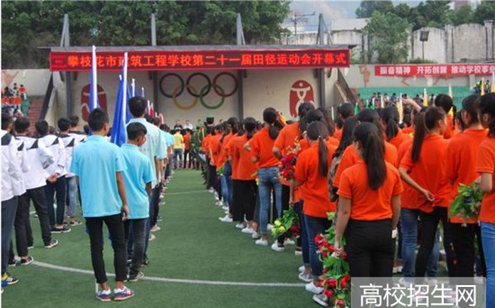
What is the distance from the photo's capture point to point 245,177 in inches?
426

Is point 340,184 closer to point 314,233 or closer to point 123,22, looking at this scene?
point 314,233

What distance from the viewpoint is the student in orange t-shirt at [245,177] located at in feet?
35.2

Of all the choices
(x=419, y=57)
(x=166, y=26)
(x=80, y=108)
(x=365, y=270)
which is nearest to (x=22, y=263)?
(x=365, y=270)

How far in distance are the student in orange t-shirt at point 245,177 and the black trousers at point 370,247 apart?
211 inches

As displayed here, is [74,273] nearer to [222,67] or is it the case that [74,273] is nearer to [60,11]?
[222,67]

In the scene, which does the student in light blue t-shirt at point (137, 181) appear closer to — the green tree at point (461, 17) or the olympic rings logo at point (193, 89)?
the olympic rings logo at point (193, 89)

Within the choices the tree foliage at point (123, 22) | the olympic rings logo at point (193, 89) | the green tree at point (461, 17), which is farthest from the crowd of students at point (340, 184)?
the green tree at point (461, 17)

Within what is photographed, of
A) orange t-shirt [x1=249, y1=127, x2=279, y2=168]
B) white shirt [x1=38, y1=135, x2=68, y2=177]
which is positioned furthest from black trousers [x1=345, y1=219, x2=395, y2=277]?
white shirt [x1=38, y1=135, x2=68, y2=177]

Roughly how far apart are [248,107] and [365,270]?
27.5 metres

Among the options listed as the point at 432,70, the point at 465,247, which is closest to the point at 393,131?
the point at 465,247

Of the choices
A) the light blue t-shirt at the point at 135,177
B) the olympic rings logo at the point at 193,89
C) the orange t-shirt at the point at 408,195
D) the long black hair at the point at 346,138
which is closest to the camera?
the long black hair at the point at 346,138

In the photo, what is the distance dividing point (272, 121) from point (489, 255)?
16.4 feet

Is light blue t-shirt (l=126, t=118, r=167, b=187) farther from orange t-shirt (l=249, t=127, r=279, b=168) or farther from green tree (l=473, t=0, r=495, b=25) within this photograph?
green tree (l=473, t=0, r=495, b=25)

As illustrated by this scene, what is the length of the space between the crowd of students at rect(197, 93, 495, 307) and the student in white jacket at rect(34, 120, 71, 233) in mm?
3080
